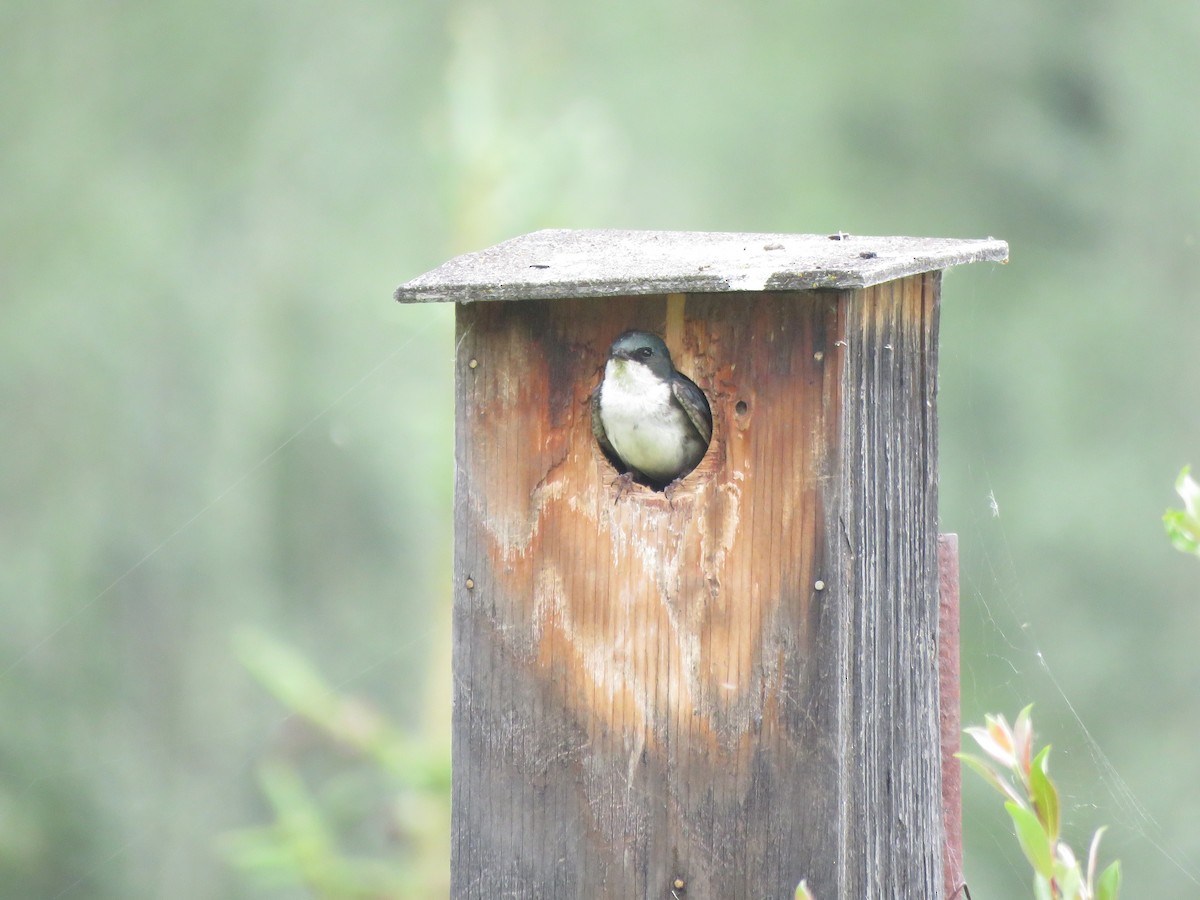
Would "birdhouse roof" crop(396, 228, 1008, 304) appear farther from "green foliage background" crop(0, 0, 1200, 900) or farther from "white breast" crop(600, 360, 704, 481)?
"green foliage background" crop(0, 0, 1200, 900)

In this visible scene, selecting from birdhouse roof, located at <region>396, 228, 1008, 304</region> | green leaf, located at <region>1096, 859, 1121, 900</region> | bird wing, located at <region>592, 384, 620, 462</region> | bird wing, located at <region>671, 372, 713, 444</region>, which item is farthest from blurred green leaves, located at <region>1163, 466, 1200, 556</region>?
bird wing, located at <region>592, 384, 620, 462</region>

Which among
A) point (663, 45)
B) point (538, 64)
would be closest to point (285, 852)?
point (538, 64)

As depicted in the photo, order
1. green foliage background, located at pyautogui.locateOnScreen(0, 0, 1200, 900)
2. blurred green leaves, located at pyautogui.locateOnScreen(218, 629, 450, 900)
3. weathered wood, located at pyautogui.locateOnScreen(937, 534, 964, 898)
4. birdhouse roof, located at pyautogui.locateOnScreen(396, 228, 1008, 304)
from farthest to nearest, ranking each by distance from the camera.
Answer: green foliage background, located at pyautogui.locateOnScreen(0, 0, 1200, 900), blurred green leaves, located at pyautogui.locateOnScreen(218, 629, 450, 900), weathered wood, located at pyautogui.locateOnScreen(937, 534, 964, 898), birdhouse roof, located at pyautogui.locateOnScreen(396, 228, 1008, 304)

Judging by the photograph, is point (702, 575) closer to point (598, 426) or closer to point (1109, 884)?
point (598, 426)

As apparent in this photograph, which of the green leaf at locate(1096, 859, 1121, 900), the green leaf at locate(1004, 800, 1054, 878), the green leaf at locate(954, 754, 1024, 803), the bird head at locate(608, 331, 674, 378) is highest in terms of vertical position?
the bird head at locate(608, 331, 674, 378)

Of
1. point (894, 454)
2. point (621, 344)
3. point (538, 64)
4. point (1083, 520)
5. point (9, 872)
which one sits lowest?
point (9, 872)

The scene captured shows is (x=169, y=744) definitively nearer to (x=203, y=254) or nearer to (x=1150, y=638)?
(x=203, y=254)

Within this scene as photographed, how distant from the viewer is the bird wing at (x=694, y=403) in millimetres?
2275

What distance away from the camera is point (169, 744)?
9.04 meters

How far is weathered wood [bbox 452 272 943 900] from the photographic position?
6.86ft

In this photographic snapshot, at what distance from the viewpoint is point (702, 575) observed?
220 cm

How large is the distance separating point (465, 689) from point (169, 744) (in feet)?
23.7

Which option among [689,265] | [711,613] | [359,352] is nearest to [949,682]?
[711,613]

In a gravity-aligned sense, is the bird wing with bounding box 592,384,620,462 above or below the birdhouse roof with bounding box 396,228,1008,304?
below
